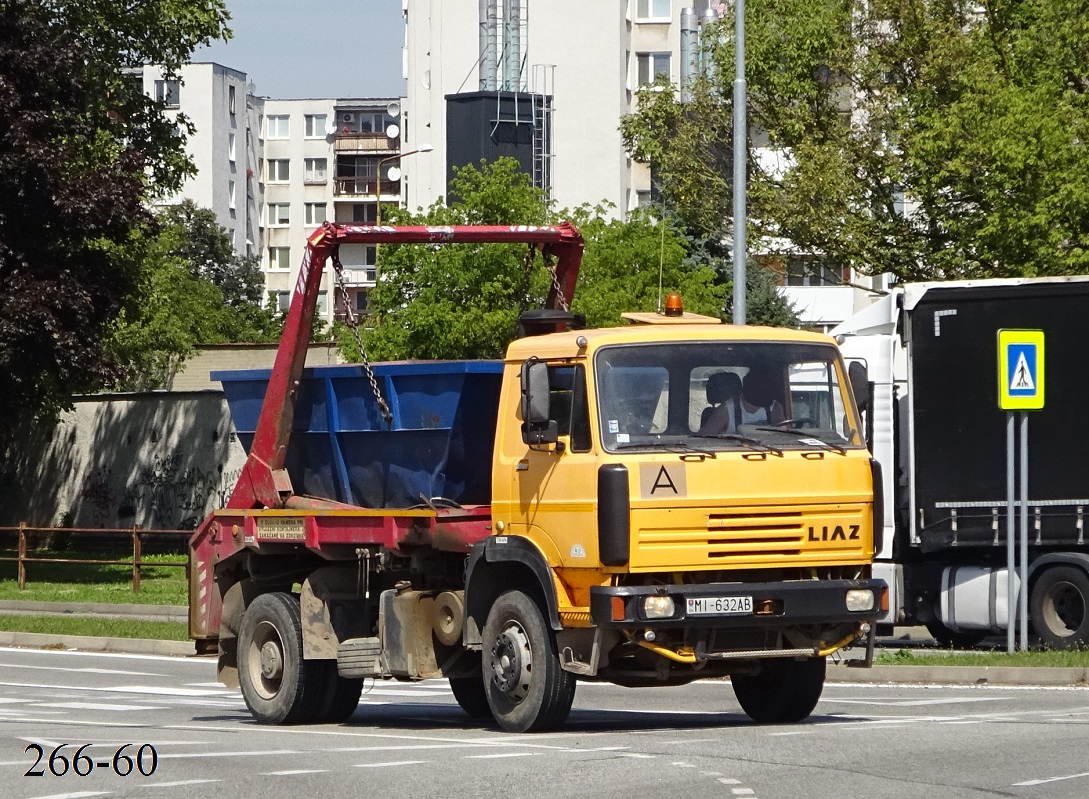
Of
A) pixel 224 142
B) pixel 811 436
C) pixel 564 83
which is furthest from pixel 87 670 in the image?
pixel 224 142

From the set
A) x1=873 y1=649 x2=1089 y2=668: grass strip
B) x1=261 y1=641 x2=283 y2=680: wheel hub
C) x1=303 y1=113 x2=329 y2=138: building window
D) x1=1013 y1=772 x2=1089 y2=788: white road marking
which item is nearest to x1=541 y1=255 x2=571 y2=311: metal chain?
x1=261 y1=641 x2=283 y2=680: wheel hub

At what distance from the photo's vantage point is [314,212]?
122 meters

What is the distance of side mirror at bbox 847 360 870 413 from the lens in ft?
37.8

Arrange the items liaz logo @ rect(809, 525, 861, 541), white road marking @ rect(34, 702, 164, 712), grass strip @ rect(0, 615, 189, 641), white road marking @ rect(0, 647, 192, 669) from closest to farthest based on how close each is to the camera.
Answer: liaz logo @ rect(809, 525, 861, 541) < white road marking @ rect(34, 702, 164, 712) < white road marking @ rect(0, 647, 192, 669) < grass strip @ rect(0, 615, 189, 641)

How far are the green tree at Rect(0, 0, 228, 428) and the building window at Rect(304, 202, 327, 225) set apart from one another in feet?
284

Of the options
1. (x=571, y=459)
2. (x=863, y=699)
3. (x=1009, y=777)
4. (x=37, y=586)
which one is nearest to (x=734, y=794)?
(x=1009, y=777)

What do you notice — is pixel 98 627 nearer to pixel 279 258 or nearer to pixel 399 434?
pixel 399 434

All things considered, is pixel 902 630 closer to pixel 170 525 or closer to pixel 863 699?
pixel 863 699

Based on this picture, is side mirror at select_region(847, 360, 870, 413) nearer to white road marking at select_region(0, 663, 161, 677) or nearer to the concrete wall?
white road marking at select_region(0, 663, 161, 677)

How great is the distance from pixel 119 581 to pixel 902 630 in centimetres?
1628

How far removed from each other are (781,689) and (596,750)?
87.2 inches

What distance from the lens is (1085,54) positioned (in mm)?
26016

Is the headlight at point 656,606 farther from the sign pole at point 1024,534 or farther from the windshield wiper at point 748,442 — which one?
the sign pole at point 1024,534

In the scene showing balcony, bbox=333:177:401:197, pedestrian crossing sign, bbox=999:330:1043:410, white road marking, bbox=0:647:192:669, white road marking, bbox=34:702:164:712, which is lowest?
white road marking, bbox=0:647:192:669
